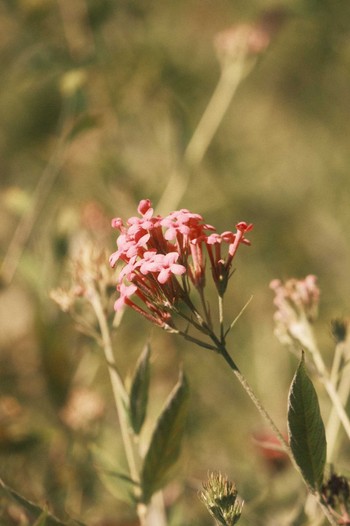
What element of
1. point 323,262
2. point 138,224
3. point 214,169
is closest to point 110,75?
point 214,169

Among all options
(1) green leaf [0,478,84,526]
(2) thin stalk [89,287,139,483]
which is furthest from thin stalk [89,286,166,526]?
(1) green leaf [0,478,84,526]

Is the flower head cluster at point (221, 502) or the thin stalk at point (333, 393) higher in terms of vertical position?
the thin stalk at point (333, 393)

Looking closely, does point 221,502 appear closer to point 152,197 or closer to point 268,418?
point 268,418

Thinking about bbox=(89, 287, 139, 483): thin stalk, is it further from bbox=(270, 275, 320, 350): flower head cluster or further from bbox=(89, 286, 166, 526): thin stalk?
bbox=(270, 275, 320, 350): flower head cluster

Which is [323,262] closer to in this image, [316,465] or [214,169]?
[214,169]

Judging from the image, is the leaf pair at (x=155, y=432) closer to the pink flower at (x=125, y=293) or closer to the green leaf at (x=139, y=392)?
the green leaf at (x=139, y=392)

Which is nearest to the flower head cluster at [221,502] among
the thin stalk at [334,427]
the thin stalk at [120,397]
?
the thin stalk at [120,397]
